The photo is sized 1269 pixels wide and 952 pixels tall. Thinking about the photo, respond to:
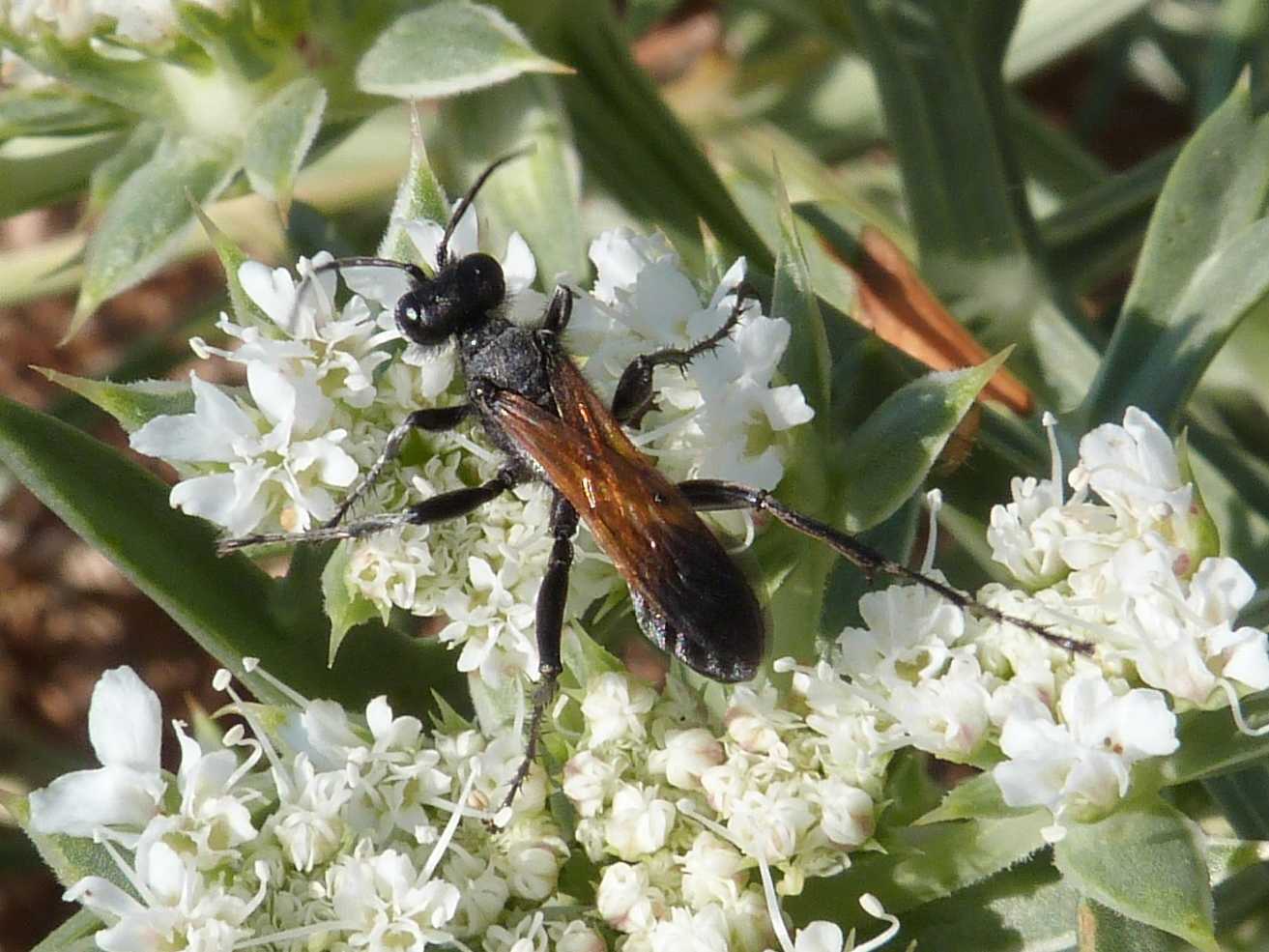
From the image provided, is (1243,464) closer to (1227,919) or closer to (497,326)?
(1227,919)

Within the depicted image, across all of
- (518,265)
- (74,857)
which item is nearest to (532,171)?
(518,265)

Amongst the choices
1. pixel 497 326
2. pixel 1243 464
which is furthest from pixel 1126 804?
pixel 1243 464

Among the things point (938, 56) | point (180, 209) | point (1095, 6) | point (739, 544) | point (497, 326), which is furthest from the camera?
point (1095, 6)

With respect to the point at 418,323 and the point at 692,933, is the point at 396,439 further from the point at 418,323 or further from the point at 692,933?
the point at 692,933

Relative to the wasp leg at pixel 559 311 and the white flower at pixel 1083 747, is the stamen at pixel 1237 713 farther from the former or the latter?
the wasp leg at pixel 559 311

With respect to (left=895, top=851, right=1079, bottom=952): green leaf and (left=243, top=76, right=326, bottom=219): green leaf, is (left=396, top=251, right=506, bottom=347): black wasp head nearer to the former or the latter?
(left=243, top=76, right=326, bottom=219): green leaf

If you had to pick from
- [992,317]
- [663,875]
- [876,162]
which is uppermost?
[663,875]

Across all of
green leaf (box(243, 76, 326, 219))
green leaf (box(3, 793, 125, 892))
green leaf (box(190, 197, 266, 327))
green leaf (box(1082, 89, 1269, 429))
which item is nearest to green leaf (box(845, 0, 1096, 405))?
green leaf (box(1082, 89, 1269, 429))

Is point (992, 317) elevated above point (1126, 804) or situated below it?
below
